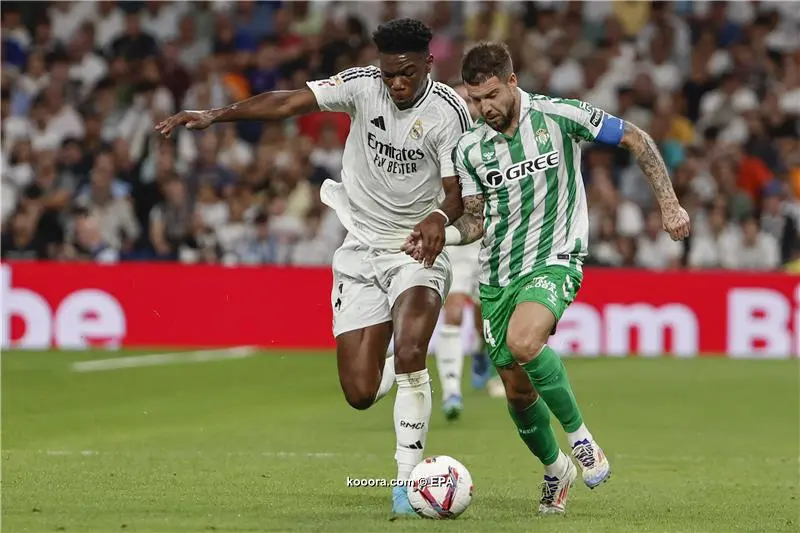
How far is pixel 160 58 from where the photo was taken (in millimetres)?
21516

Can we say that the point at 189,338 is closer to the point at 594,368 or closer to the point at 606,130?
the point at 594,368

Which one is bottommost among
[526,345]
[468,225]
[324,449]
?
[324,449]

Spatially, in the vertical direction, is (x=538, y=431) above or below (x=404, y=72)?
below

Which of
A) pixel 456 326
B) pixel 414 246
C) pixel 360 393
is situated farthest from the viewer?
pixel 456 326

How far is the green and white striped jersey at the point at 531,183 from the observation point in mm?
7816

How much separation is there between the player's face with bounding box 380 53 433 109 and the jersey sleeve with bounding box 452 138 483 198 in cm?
43

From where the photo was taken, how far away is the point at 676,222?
7535 millimetres

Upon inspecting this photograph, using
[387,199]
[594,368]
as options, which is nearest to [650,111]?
[594,368]

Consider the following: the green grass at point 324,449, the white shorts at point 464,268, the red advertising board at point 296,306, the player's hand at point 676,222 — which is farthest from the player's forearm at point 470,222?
the red advertising board at point 296,306

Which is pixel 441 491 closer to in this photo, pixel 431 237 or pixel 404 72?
pixel 431 237

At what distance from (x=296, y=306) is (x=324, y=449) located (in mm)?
7964

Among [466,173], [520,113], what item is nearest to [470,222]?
[466,173]

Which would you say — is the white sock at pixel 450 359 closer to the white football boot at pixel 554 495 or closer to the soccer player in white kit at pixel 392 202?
the soccer player in white kit at pixel 392 202

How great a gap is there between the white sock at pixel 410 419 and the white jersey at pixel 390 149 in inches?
37.4
